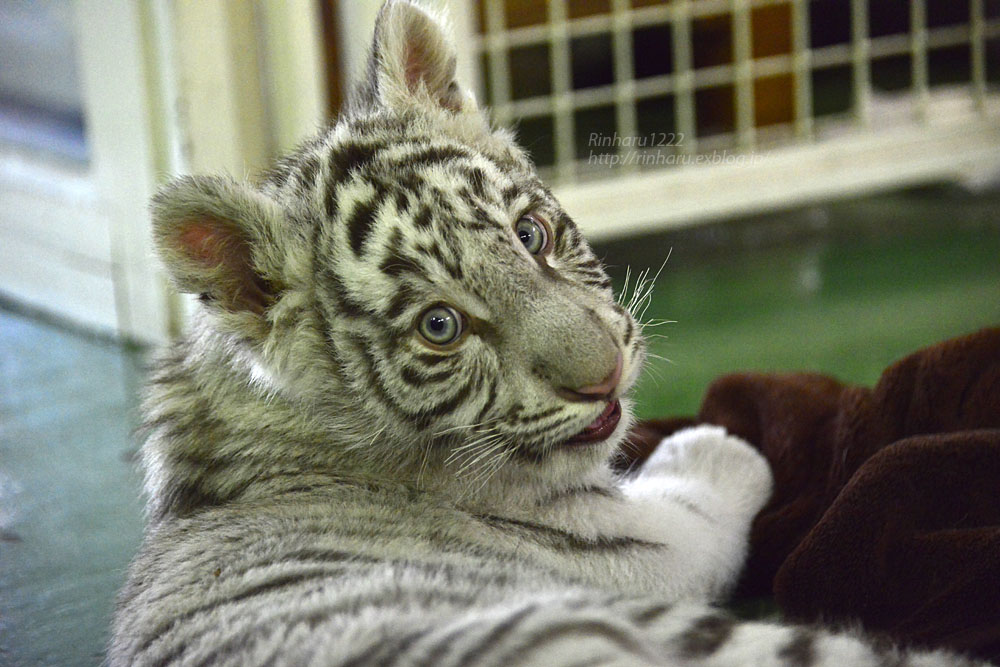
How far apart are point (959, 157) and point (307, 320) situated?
11.9 ft

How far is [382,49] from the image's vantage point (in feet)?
7.62

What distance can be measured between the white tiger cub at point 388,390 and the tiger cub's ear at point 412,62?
3cm

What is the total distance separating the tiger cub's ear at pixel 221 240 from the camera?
2.00 metres

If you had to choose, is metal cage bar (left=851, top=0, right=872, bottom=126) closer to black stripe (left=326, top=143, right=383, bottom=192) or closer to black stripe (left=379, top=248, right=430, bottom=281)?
black stripe (left=326, top=143, right=383, bottom=192)

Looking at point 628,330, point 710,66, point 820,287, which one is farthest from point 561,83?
point 628,330

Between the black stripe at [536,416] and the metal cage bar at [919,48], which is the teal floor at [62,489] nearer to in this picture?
the black stripe at [536,416]

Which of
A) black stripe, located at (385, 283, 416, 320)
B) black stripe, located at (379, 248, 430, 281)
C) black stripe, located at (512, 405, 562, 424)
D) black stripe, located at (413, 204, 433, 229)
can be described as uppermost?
black stripe, located at (413, 204, 433, 229)

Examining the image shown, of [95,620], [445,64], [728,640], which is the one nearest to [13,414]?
[95,620]

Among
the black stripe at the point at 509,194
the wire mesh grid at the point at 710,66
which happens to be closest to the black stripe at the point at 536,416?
the black stripe at the point at 509,194

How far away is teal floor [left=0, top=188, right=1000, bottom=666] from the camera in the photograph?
2842mm

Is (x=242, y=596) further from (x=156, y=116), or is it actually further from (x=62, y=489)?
(x=156, y=116)

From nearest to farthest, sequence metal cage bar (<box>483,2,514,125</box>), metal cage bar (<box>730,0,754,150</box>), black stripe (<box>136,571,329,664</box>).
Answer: black stripe (<box>136,571,329,664</box>)
metal cage bar (<box>483,2,514,125</box>)
metal cage bar (<box>730,0,754,150</box>)

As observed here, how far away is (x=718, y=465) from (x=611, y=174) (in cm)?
223

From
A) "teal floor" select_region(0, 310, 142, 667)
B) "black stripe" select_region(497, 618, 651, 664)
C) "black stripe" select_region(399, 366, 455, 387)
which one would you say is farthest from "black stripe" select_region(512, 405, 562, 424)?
"teal floor" select_region(0, 310, 142, 667)
